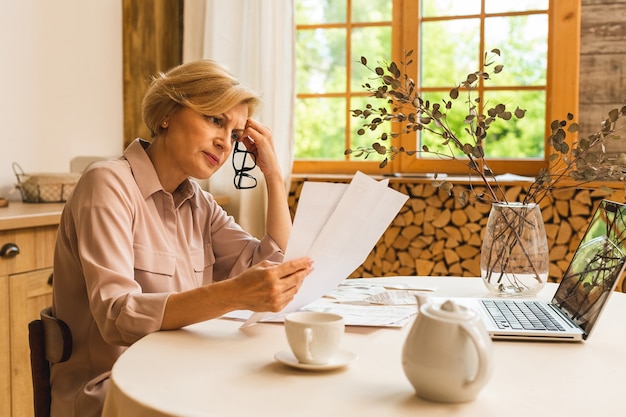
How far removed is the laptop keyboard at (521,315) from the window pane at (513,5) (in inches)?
88.6

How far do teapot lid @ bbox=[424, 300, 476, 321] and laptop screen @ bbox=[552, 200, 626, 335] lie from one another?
44 centimetres

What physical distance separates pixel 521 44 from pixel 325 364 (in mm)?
2779

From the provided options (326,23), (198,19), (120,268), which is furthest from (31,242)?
(326,23)

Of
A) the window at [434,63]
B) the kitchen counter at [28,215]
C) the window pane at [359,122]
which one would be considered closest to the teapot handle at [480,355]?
the kitchen counter at [28,215]

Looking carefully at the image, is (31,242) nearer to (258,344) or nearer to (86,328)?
(86,328)

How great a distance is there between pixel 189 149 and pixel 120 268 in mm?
391

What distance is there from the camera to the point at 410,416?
91cm

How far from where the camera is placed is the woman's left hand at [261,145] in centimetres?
195

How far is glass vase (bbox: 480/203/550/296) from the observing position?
1603 millimetres

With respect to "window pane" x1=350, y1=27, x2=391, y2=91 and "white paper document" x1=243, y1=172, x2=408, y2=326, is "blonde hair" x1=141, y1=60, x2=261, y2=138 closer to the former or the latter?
"white paper document" x1=243, y1=172, x2=408, y2=326

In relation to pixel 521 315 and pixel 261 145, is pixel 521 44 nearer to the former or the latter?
pixel 261 145

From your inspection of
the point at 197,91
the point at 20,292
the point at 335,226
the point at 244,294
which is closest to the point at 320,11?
the point at 20,292

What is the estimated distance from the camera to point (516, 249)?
5.27 ft

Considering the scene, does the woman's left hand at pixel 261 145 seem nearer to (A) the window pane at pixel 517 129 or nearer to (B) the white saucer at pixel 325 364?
(B) the white saucer at pixel 325 364
